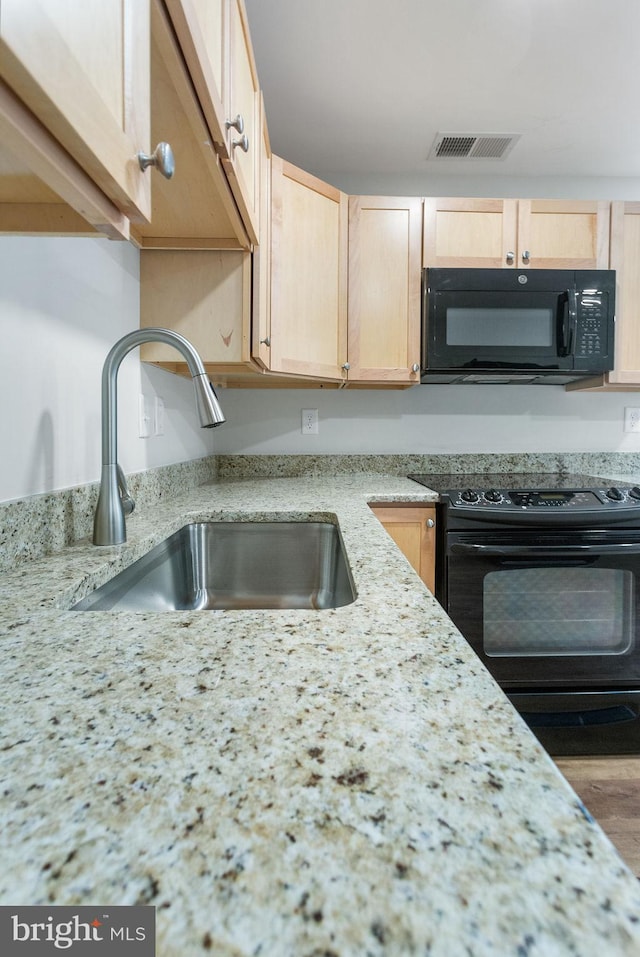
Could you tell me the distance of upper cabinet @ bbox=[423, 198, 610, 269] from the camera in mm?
1955

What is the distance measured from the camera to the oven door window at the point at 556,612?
1621mm

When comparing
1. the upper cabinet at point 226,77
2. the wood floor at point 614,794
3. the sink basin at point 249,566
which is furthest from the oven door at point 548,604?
the upper cabinet at point 226,77

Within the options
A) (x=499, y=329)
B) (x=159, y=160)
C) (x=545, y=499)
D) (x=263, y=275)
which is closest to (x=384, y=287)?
(x=499, y=329)

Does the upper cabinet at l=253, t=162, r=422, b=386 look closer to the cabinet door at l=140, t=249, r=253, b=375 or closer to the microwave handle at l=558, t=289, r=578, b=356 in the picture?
the cabinet door at l=140, t=249, r=253, b=375

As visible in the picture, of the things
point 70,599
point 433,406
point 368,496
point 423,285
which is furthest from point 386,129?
point 70,599

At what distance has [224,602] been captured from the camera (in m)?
1.16

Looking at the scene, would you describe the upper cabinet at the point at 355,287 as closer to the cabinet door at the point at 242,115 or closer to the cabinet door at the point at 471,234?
the cabinet door at the point at 471,234

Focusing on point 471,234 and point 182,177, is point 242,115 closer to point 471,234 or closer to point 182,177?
point 182,177

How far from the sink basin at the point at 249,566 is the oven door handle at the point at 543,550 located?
0.63 meters

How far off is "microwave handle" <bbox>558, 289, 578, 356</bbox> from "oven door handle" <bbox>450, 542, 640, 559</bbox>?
799mm

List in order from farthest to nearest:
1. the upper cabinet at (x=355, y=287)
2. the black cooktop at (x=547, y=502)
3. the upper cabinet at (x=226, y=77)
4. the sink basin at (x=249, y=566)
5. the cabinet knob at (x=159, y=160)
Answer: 1. the upper cabinet at (x=355, y=287)
2. the black cooktop at (x=547, y=502)
3. the sink basin at (x=249, y=566)
4. the upper cabinet at (x=226, y=77)
5. the cabinet knob at (x=159, y=160)

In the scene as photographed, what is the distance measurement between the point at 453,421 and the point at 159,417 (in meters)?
1.44

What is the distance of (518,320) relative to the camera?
191 cm

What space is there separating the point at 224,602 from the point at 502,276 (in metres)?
1.65
